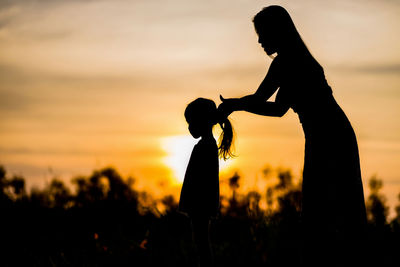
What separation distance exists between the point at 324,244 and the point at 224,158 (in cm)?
117

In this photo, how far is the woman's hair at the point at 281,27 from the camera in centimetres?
591

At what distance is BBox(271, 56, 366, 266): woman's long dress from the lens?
5.74 meters

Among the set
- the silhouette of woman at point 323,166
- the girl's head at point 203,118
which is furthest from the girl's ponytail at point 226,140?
the silhouette of woman at point 323,166

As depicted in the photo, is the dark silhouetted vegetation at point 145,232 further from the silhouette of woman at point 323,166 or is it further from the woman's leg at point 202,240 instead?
the woman's leg at point 202,240

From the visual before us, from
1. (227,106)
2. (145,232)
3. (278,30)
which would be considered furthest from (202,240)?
(145,232)

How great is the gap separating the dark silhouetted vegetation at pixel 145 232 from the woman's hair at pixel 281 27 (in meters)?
1.77

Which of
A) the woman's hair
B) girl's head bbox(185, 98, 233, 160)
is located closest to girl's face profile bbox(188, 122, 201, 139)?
girl's head bbox(185, 98, 233, 160)

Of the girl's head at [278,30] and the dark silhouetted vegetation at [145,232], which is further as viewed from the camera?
the dark silhouetted vegetation at [145,232]

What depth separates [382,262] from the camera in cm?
621

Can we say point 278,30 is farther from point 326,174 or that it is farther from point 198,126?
point 326,174

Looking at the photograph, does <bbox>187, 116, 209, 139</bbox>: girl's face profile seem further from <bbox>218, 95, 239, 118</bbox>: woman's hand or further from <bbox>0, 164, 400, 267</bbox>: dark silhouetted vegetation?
<bbox>0, 164, 400, 267</bbox>: dark silhouetted vegetation

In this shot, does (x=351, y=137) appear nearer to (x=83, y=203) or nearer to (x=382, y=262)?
(x=382, y=262)

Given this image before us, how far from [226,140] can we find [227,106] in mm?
346

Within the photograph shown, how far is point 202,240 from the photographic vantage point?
5820 mm
